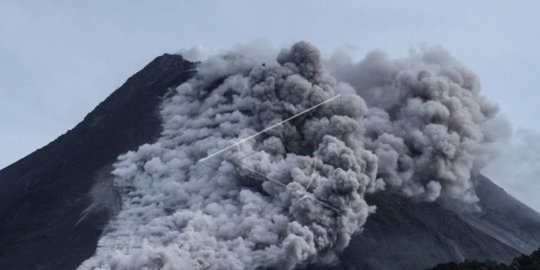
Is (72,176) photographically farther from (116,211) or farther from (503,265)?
(503,265)

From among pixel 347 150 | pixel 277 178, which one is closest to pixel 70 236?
pixel 277 178

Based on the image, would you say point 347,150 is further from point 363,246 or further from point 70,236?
point 70,236

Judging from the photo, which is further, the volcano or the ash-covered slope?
the ash-covered slope

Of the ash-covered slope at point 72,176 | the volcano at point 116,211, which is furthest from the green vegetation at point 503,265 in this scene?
the ash-covered slope at point 72,176

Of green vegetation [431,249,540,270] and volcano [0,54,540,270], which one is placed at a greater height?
volcano [0,54,540,270]

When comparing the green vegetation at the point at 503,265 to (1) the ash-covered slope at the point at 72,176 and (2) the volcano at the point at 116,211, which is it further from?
(1) the ash-covered slope at the point at 72,176

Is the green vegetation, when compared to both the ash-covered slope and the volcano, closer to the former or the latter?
the volcano

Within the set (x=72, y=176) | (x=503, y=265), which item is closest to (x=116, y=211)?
(x=72, y=176)

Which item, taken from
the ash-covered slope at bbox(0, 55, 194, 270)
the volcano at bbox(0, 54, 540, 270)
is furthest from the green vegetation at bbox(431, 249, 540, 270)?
the ash-covered slope at bbox(0, 55, 194, 270)
